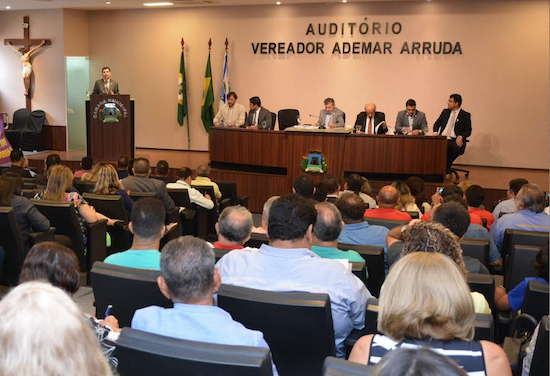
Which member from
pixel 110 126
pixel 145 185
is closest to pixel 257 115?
pixel 110 126

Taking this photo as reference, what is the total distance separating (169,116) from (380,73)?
176 inches

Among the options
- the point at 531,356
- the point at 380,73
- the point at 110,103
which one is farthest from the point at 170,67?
the point at 531,356

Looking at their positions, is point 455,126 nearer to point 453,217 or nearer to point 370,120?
point 370,120

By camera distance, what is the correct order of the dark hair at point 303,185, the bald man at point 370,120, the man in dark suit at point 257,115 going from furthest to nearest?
1. the man in dark suit at point 257,115
2. the bald man at point 370,120
3. the dark hair at point 303,185

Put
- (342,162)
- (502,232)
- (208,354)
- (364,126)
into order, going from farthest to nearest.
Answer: (364,126)
(342,162)
(502,232)
(208,354)

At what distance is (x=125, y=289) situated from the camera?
2744 mm

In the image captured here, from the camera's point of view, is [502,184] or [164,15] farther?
[164,15]

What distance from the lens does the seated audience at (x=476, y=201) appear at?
5293 mm

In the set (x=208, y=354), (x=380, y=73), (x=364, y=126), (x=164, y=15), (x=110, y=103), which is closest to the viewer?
(x=208, y=354)

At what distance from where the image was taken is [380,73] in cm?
1149

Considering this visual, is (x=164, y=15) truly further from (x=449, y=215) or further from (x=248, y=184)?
(x=449, y=215)

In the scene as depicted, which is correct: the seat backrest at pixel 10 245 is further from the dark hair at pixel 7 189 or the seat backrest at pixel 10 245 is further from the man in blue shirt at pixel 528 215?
the man in blue shirt at pixel 528 215

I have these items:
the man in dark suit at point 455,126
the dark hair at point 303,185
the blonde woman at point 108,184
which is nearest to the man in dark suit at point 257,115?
the man in dark suit at point 455,126

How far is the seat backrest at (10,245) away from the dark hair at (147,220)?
4.16ft
